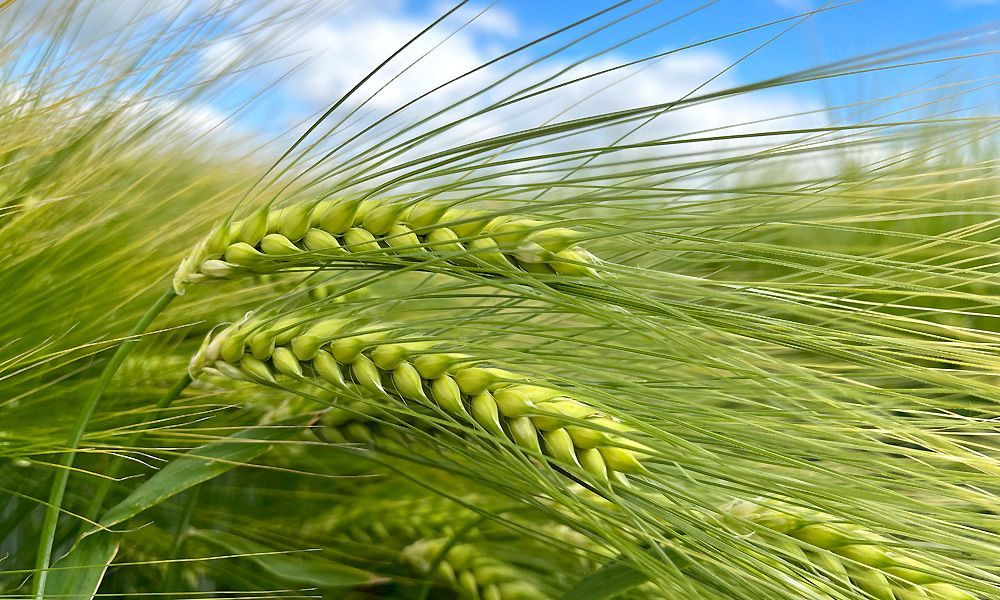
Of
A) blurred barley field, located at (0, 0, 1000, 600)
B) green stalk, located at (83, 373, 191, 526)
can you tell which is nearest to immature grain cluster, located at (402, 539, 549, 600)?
blurred barley field, located at (0, 0, 1000, 600)

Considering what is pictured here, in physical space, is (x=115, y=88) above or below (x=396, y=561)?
above

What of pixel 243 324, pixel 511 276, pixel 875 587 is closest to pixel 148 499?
pixel 243 324

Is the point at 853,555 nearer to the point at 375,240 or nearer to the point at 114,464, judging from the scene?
the point at 375,240

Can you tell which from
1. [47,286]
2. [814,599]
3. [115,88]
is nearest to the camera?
[814,599]

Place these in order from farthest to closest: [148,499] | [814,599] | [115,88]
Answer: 1. [115,88]
2. [148,499]
3. [814,599]

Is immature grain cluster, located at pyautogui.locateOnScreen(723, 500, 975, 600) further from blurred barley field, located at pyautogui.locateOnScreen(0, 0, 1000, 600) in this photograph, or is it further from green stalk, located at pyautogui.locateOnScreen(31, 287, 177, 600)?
green stalk, located at pyautogui.locateOnScreen(31, 287, 177, 600)

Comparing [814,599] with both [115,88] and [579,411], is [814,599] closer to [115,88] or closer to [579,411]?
[579,411]
